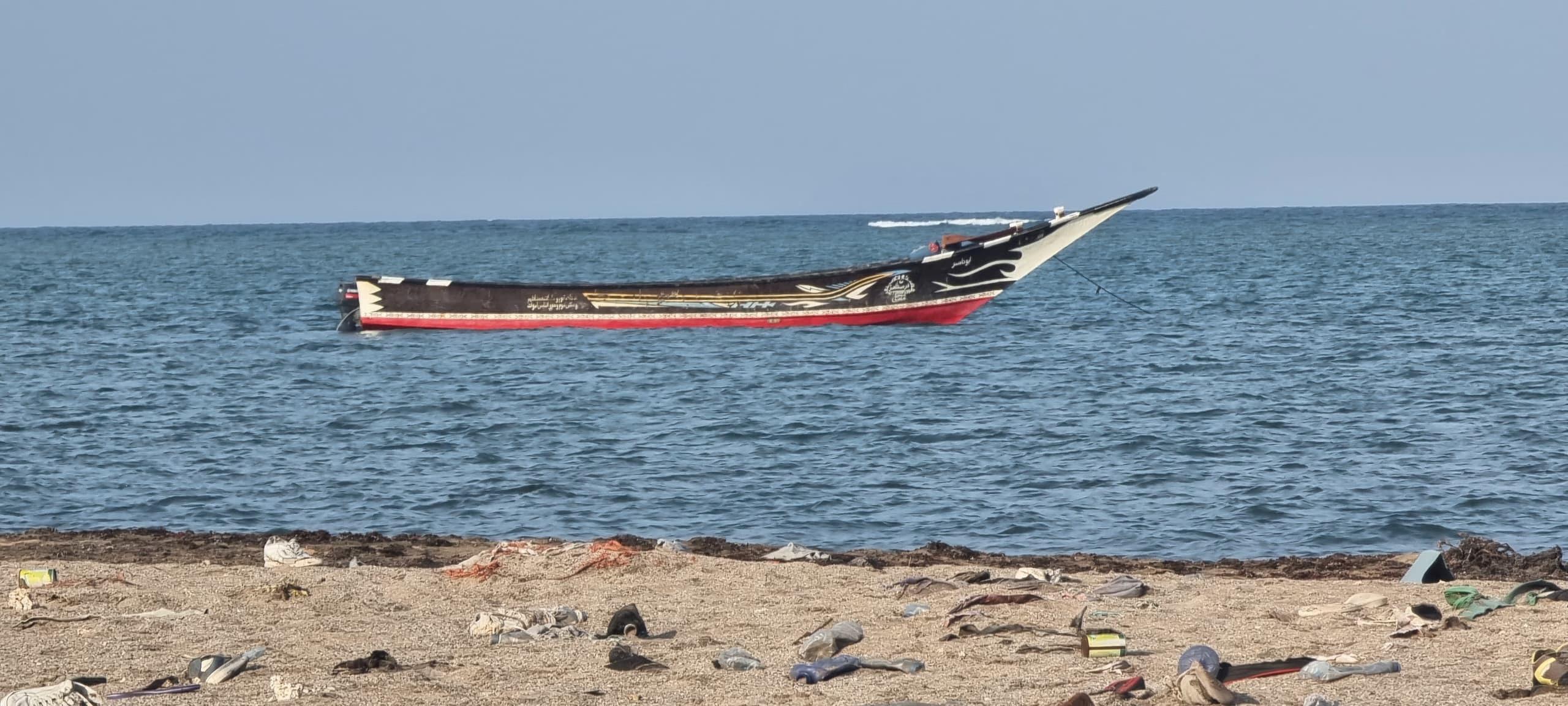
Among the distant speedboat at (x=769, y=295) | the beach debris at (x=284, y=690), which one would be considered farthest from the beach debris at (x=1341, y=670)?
the distant speedboat at (x=769, y=295)

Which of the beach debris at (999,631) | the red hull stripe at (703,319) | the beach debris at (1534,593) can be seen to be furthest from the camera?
the red hull stripe at (703,319)

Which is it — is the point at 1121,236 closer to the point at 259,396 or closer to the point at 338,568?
the point at 259,396

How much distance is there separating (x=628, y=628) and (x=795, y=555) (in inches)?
107

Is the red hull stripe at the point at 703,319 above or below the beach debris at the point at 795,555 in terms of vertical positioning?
below

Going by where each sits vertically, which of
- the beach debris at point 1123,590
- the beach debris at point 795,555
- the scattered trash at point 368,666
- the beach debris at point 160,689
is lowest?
the beach debris at point 795,555

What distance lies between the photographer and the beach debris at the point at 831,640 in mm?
8297

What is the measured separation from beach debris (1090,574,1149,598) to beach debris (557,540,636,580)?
121 inches

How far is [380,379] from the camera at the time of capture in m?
24.8

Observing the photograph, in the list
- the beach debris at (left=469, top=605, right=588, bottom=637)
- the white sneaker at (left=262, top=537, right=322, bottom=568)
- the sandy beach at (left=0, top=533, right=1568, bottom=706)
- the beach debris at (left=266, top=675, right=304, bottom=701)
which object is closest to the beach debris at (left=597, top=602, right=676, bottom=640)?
the sandy beach at (left=0, top=533, right=1568, bottom=706)

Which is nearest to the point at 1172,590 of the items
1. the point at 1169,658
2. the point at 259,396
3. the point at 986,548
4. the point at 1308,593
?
the point at 1308,593

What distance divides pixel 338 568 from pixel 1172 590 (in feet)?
17.9

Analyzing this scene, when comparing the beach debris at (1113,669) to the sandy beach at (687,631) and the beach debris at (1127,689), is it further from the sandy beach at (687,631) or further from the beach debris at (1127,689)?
the beach debris at (1127,689)

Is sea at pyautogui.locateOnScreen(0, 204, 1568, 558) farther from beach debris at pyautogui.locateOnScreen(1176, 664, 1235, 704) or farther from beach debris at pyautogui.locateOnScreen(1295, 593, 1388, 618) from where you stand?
beach debris at pyautogui.locateOnScreen(1176, 664, 1235, 704)

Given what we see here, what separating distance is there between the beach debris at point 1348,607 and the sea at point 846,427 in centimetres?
322
